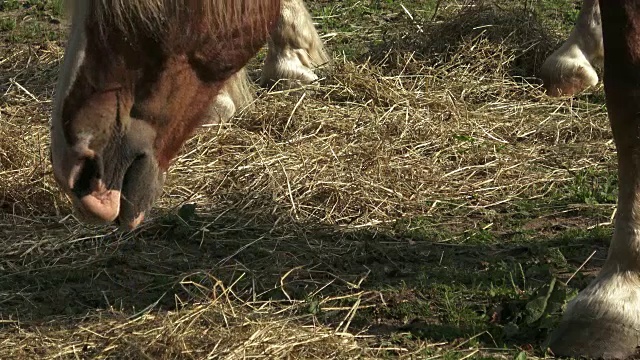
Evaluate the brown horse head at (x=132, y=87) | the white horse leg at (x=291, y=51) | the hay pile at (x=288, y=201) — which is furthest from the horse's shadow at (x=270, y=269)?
the white horse leg at (x=291, y=51)

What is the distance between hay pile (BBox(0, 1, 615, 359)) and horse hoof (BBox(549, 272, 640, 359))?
0.45 meters

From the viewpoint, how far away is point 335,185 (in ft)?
14.5

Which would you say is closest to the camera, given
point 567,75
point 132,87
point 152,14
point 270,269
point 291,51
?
point 152,14

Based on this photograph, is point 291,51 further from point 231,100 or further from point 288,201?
point 288,201

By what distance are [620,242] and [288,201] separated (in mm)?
1583

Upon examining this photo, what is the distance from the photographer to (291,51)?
18.9 ft

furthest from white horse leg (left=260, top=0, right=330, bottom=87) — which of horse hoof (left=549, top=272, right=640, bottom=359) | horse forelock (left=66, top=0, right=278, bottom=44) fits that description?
horse hoof (left=549, top=272, right=640, bottom=359)

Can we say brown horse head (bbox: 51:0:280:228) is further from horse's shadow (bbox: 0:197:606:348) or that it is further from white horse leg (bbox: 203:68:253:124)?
white horse leg (bbox: 203:68:253:124)

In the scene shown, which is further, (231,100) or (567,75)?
(567,75)

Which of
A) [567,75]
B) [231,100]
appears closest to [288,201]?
[231,100]

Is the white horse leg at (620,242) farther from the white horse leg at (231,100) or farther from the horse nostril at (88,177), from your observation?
the white horse leg at (231,100)

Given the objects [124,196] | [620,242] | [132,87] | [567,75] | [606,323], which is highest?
[132,87]

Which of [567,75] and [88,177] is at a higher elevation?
[88,177]

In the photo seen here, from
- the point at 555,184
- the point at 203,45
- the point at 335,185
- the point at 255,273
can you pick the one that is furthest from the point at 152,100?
the point at 555,184
